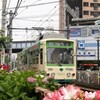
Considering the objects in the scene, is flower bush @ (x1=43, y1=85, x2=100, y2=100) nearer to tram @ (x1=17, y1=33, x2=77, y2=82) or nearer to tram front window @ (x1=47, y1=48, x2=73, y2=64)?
tram @ (x1=17, y1=33, x2=77, y2=82)

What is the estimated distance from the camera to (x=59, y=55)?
24609 mm

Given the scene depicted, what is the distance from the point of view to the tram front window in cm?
2439

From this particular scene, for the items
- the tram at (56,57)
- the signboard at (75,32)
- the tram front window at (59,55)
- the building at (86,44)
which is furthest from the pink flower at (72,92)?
the signboard at (75,32)

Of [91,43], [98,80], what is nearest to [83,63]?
[91,43]

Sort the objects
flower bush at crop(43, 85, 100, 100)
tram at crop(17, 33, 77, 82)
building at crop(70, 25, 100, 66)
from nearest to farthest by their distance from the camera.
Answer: flower bush at crop(43, 85, 100, 100) < tram at crop(17, 33, 77, 82) < building at crop(70, 25, 100, 66)

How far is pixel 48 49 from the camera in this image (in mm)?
24297

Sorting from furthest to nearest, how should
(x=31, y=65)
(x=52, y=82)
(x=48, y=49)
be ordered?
1. (x=31, y=65)
2. (x=48, y=49)
3. (x=52, y=82)

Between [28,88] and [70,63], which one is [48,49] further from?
[28,88]

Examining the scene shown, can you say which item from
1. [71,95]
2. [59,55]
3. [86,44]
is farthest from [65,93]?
[86,44]

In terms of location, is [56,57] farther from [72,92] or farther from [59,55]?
[72,92]

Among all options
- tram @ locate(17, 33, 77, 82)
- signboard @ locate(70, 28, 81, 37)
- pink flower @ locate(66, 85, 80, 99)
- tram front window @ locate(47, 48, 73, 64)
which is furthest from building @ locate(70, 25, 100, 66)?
pink flower @ locate(66, 85, 80, 99)

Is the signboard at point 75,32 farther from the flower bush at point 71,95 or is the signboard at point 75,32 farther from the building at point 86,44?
the flower bush at point 71,95

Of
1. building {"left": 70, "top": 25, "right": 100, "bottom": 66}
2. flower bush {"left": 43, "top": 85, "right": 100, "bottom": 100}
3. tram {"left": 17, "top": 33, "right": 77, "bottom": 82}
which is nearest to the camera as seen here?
flower bush {"left": 43, "top": 85, "right": 100, "bottom": 100}

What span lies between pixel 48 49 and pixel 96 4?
85705 mm
